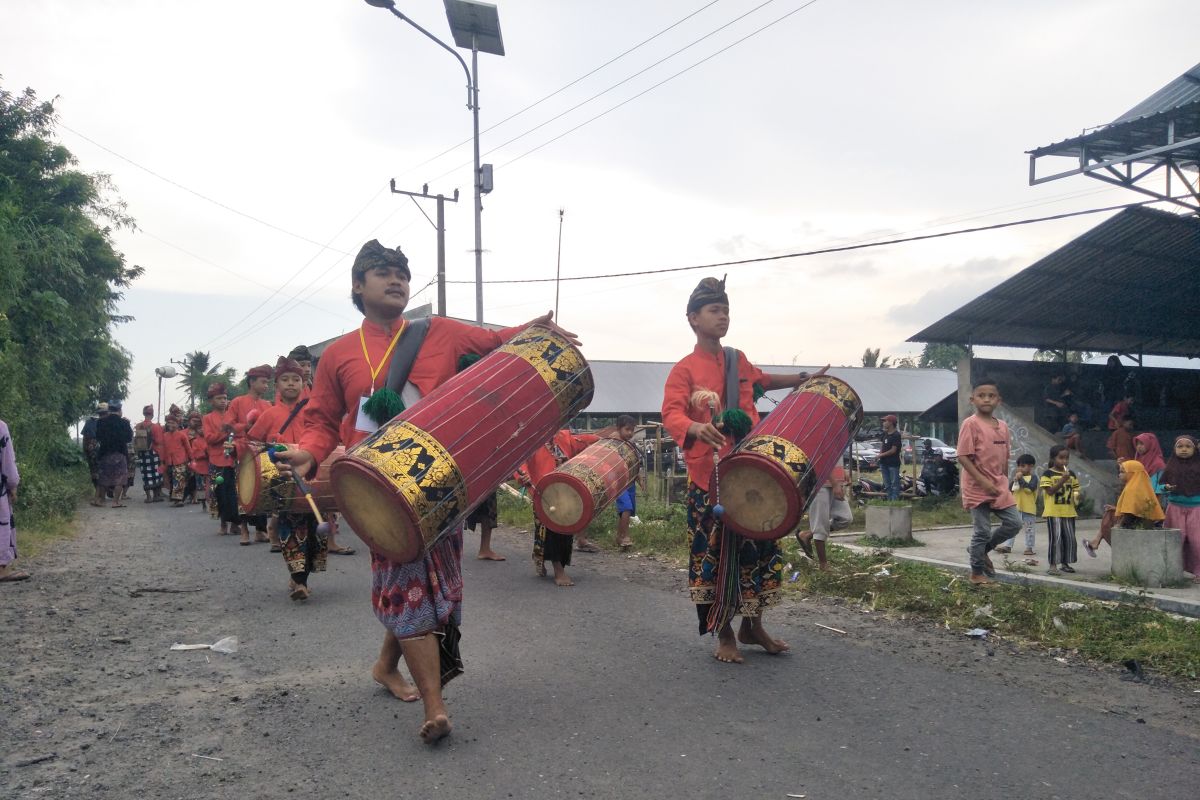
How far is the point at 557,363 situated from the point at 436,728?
5.01ft

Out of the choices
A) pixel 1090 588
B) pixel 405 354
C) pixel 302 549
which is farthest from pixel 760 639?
pixel 302 549

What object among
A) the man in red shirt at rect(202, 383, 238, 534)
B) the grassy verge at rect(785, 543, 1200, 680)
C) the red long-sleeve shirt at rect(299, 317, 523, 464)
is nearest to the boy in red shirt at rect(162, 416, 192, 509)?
the man in red shirt at rect(202, 383, 238, 534)

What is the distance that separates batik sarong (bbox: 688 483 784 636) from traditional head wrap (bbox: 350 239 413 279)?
197cm

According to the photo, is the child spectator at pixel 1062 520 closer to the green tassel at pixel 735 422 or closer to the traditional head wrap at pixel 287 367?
the green tassel at pixel 735 422

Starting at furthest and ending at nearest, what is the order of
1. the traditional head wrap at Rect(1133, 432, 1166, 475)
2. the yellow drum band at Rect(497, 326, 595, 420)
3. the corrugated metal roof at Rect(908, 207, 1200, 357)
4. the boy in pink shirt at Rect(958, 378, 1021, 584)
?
the corrugated metal roof at Rect(908, 207, 1200, 357) < the traditional head wrap at Rect(1133, 432, 1166, 475) < the boy in pink shirt at Rect(958, 378, 1021, 584) < the yellow drum band at Rect(497, 326, 595, 420)

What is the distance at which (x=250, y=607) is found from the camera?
21.5 ft

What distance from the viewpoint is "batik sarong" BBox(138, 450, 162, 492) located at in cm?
1836

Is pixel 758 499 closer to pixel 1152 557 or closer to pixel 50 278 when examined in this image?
pixel 1152 557

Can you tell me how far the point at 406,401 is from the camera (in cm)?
381

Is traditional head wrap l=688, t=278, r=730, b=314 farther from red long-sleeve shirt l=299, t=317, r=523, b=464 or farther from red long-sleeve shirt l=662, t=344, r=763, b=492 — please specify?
red long-sleeve shirt l=299, t=317, r=523, b=464

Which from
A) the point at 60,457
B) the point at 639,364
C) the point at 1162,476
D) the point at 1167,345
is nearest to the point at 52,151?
the point at 60,457

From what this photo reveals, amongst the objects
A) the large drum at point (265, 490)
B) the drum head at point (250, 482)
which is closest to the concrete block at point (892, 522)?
the large drum at point (265, 490)

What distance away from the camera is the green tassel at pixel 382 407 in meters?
3.62

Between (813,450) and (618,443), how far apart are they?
4.25 metres
